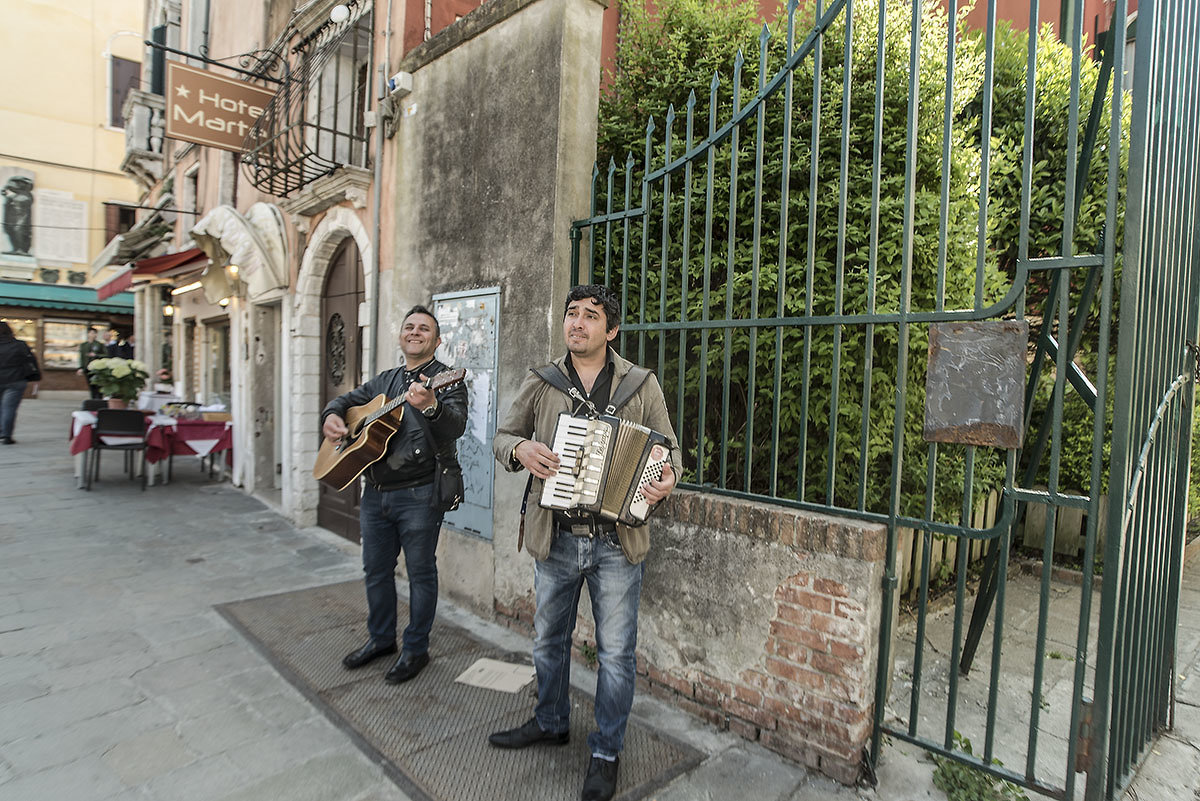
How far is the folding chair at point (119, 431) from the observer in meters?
8.24

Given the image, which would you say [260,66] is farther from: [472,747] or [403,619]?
[472,747]

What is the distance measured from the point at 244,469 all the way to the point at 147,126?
9652 mm

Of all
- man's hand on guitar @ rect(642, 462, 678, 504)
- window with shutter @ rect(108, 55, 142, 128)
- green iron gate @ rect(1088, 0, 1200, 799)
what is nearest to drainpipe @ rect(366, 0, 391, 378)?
man's hand on guitar @ rect(642, 462, 678, 504)

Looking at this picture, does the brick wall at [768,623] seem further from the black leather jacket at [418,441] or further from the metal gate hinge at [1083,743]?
the black leather jacket at [418,441]

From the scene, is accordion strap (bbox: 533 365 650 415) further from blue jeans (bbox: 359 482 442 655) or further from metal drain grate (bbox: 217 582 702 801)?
metal drain grate (bbox: 217 582 702 801)

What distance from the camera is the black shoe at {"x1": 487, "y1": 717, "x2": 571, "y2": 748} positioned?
2.95 m

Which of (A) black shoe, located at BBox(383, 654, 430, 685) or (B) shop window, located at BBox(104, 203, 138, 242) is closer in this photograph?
(A) black shoe, located at BBox(383, 654, 430, 685)

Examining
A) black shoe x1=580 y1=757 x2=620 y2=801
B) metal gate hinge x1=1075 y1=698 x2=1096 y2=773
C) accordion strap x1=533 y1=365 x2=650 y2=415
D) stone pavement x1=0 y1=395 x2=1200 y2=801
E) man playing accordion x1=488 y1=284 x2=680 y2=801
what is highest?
accordion strap x1=533 y1=365 x2=650 y2=415

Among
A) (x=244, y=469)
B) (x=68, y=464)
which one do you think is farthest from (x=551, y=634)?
(x=68, y=464)

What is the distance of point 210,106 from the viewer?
7.49m

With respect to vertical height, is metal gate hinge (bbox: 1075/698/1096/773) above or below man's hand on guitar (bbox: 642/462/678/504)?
below

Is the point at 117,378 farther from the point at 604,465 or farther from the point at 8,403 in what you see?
the point at 604,465

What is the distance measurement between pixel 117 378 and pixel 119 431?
121 cm

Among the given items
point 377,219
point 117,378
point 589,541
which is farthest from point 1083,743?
point 117,378
